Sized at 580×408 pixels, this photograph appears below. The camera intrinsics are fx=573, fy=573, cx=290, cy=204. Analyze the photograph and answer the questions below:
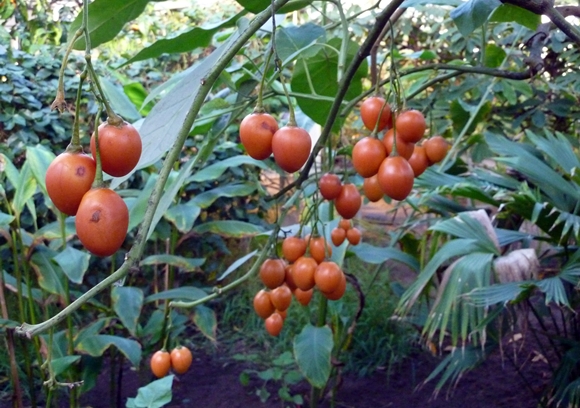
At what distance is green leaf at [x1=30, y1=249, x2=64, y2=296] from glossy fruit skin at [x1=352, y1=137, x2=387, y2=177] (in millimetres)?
1361

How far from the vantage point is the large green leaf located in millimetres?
1015

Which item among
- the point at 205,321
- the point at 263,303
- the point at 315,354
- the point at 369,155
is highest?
the point at 369,155

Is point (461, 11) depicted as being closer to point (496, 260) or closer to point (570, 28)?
point (570, 28)

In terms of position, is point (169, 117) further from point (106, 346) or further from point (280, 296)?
point (106, 346)

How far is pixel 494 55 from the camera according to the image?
1.86m

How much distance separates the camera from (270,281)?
1.00m

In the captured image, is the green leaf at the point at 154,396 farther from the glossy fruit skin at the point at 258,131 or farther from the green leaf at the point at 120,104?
the green leaf at the point at 120,104

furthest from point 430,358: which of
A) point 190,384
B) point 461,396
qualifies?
point 190,384

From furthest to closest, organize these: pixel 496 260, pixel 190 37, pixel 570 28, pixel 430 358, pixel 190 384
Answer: pixel 430 358, pixel 190 384, pixel 496 260, pixel 190 37, pixel 570 28

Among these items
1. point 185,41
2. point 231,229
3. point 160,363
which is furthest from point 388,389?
point 185,41

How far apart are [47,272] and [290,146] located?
4.73ft

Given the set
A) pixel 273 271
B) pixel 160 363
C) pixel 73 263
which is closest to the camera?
pixel 273 271

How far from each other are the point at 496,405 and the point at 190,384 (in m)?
1.26

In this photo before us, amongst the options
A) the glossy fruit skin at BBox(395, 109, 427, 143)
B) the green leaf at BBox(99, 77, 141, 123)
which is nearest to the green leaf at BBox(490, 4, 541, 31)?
the glossy fruit skin at BBox(395, 109, 427, 143)
